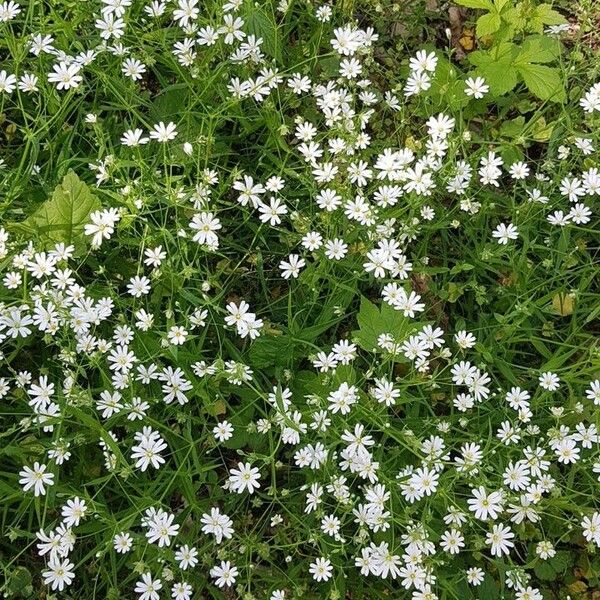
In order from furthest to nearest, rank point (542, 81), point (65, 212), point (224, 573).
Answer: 1. point (542, 81)
2. point (65, 212)
3. point (224, 573)

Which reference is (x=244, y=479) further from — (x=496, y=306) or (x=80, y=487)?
(x=496, y=306)

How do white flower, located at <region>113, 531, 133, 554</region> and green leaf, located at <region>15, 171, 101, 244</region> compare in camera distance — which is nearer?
white flower, located at <region>113, 531, 133, 554</region>

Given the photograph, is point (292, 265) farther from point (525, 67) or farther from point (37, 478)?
point (525, 67)

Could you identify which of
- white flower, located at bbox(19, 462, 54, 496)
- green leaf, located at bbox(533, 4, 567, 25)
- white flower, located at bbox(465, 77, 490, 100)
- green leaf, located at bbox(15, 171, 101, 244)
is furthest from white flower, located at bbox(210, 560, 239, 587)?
green leaf, located at bbox(533, 4, 567, 25)

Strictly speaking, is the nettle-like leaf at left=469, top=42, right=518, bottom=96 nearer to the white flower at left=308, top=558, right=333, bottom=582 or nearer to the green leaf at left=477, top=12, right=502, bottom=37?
the green leaf at left=477, top=12, right=502, bottom=37

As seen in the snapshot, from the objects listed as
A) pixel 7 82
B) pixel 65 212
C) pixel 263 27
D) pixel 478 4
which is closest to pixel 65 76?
pixel 7 82

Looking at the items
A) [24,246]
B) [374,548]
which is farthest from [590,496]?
[24,246]

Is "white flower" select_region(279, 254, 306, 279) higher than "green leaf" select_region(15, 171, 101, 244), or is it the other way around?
"green leaf" select_region(15, 171, 101, 244)

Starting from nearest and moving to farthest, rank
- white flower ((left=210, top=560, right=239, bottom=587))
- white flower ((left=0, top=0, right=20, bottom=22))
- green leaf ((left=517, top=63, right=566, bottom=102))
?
white flower ((left=210, top=560, right=239, bottom=587)) → white flower ((left=0, top=0, right=20, bottom=22)) → green leaf ((left=517, top=63, right=566, bottom=102))
